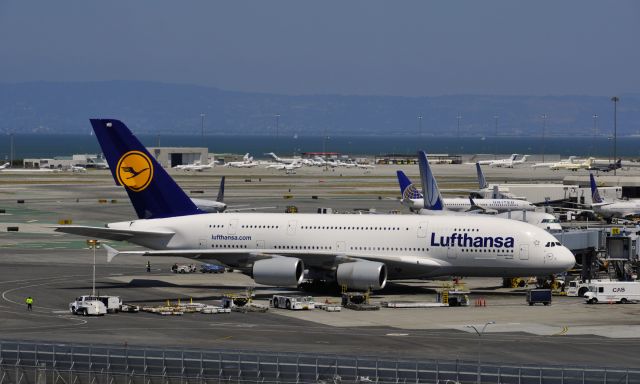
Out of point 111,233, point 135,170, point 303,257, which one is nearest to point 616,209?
point 303,257

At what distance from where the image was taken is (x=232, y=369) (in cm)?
4531

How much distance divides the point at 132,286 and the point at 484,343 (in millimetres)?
31387

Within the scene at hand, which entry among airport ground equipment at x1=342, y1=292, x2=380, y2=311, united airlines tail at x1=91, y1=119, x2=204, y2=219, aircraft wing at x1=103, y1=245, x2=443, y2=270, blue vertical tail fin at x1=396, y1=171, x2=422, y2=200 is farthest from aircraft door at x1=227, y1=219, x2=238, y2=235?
blue vertical tail fin at x1=396, y1=171, x2=422, y2=200

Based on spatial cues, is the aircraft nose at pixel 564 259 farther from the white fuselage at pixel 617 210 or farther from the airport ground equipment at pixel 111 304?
the white fuselage at pixel 617 210

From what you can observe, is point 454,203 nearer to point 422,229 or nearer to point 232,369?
point 422,229

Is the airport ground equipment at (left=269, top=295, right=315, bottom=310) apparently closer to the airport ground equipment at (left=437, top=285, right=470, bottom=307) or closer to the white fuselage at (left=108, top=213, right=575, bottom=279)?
the white fuselage at (left=108, top=213, right=575, bottom=279)

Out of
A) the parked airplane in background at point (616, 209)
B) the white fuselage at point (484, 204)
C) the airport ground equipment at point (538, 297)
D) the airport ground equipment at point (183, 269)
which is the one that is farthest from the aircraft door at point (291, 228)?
the parked airplane in background at point (616, 209)

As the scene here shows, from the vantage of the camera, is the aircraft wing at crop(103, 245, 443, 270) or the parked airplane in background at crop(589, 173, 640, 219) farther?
the parked airplane in background at crop(589, 173, 640, 219)

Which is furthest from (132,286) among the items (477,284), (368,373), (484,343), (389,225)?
(368,373)

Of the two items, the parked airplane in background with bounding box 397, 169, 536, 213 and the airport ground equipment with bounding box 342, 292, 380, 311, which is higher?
the parked airplane in background with bounding box 397, 169, 536, 213

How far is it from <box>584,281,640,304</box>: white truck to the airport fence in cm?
3419

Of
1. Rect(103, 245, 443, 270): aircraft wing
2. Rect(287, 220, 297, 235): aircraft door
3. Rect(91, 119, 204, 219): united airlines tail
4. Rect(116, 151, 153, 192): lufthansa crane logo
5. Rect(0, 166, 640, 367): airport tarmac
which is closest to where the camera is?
Rect(0, 166, 640, 367): airport tarmac

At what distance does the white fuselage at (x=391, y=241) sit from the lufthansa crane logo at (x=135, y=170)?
3340 mm

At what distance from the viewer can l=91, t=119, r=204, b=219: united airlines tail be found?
85812 mm
